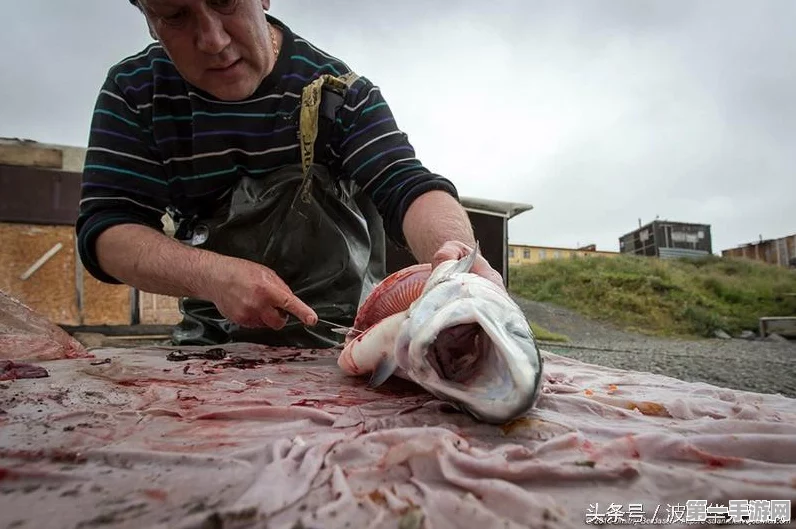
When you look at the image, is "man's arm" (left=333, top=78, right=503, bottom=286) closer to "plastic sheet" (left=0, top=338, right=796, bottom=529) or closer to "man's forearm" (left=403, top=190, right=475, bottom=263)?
"man's forearm" (left=403, top=190, right=475, bottom=263)

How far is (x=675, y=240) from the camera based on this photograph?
94.6 ft

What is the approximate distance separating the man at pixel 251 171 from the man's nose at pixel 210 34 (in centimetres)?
3

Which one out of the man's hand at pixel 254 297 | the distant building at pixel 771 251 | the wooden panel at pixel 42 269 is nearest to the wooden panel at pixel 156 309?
the wooden panel at pixel 42 269

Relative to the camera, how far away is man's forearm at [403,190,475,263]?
2.59 m

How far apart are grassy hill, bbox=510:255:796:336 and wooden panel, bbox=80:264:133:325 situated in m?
15.9

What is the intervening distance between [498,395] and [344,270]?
2225 mm

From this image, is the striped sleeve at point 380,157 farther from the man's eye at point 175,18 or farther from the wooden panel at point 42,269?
the wooden panel at point 42,269

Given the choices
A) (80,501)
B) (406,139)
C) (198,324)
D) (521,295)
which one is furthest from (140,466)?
(521,295)

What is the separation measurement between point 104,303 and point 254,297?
7.31 meters

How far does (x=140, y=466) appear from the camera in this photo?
1091 millimetres

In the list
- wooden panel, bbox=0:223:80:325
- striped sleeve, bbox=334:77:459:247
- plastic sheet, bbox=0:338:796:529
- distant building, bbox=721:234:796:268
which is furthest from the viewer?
distant building, bbox=721:234:796:268

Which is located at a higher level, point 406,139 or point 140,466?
point 406,139

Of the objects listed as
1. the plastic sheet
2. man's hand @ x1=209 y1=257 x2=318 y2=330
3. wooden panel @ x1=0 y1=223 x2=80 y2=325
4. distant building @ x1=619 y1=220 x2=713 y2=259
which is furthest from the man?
distant building @ x1=619 y1=220 x2=713 y2=259

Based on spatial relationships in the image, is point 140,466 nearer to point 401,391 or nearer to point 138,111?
point 401,391
